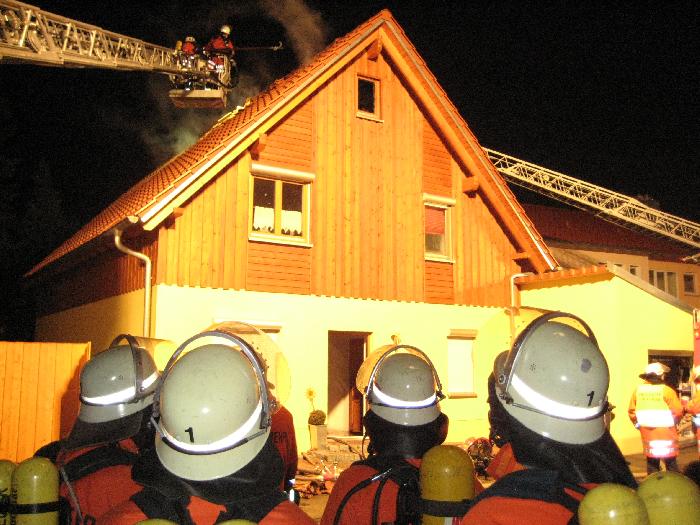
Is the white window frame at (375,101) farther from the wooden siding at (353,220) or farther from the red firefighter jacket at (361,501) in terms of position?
the red firefighter jacket at (361,501)

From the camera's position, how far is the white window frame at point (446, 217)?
13.2 m

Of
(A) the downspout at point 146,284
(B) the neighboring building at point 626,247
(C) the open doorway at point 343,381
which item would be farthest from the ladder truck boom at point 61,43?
(B) the neighboring building at point 626,247

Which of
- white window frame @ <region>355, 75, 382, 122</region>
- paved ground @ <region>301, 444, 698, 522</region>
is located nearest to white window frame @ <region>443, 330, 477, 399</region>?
paved ground @ <region>301, 444, 698, 522</region>

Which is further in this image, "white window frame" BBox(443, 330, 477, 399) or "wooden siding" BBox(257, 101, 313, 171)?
"white window frame" BBox(443, 330, 477, 399)

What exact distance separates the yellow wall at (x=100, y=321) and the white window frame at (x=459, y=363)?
6404 mm

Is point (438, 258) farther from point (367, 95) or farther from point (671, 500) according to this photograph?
point (671, 500)

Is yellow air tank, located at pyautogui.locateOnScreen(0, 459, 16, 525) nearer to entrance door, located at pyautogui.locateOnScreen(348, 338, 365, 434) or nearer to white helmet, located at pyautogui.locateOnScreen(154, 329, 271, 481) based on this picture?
white helmet, located at pyautogui.locateOnScreen(154, 329, 271, 481)

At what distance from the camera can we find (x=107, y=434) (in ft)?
9.52

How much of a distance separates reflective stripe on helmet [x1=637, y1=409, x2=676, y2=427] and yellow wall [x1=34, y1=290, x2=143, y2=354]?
25.6ft

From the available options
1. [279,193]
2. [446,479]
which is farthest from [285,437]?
[279,193]

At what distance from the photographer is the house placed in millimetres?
10383

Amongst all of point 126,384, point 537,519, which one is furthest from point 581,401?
point 126,384

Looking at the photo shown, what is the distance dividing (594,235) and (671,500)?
95.9 feet

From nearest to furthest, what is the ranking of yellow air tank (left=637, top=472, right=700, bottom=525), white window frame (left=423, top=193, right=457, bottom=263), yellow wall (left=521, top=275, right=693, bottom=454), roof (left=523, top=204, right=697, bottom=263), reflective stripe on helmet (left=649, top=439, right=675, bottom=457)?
yellow air tank (left=637, top=472, right=700, bottom=525)
reflective stripe on helmet (left=649, top=439, right=675, bottom=457)
yellow wall (left=521, top=275, right=693, bottom=454)
white window frame (left=423, top=193, right=457, bottom=263)
roof (left=523, top=204, right=697, bottom=263)
